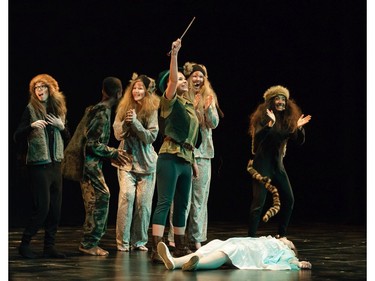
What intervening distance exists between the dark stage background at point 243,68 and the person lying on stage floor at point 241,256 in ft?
15.5

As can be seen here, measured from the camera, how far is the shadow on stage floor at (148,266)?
5684mm

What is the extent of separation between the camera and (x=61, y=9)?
10.4 m

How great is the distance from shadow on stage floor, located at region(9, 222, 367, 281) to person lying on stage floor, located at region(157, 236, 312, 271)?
0.24ft

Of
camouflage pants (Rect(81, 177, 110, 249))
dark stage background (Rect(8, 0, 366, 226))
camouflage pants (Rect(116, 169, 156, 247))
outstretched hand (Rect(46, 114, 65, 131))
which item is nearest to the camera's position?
outstretched hand (Rect(46, 114, 65, 131))

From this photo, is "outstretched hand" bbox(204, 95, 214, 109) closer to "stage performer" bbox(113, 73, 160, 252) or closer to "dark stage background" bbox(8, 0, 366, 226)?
"stage performer" bbox(113, 73, 160, 252)

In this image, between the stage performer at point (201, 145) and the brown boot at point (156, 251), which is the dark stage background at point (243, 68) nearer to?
the stage performer at point (201, 145)

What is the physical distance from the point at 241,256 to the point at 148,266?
0.65 metres

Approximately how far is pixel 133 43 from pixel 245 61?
5.50ft

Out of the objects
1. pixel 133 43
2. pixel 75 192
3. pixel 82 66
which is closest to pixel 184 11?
pixel 133 43

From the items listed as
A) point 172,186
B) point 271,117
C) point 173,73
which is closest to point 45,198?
point 172,186

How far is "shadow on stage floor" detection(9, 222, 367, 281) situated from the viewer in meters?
5.68

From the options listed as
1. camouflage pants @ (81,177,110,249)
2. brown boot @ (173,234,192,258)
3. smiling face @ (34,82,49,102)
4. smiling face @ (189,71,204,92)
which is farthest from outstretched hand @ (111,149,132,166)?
brown boot @ (173,234,192,258)

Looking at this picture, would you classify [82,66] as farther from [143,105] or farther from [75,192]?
[143,105]

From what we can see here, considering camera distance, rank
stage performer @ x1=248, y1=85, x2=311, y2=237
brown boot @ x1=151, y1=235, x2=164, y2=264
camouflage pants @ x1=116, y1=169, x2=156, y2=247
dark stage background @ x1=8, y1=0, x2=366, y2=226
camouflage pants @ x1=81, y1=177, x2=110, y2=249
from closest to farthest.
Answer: brown boot @ x1=151, y1=235, x2=164, y2=264 → camouflage pants @ x1=81, y1=177, x2=110, y2=249 → camouflage pants @ x1=116, y1=169, x2=156, y2=247 → stage performer @ x1=248, y1=85, x2=311, y2=237 → dark stage background @ x1=8, y1=0, x2=366, y2=226
